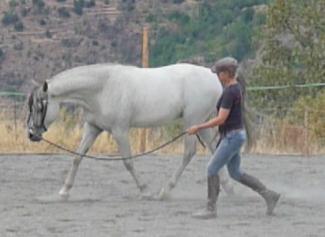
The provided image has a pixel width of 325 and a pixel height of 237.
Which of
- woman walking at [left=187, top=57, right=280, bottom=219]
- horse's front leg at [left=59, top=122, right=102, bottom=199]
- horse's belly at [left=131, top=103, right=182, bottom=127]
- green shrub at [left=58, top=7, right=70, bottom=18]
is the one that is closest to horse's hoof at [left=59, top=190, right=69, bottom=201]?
horse's front leg at [left=59, top=122, right=102, bottom=199]

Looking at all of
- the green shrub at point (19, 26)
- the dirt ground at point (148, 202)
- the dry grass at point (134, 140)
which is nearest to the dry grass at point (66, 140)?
the dry grass at point (134, 140)

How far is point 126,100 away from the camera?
12961 millimetres

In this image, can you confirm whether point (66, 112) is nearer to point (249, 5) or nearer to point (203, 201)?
point (203, 201)

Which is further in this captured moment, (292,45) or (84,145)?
(292,45)

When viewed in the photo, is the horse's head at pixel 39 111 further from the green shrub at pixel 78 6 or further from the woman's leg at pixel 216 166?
the green shrub at pixel 78 6

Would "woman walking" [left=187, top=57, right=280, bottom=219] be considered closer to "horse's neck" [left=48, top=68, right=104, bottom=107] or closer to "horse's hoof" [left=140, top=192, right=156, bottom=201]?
"horse's hoof" [left=140, top=192, right=156, bottom=201]

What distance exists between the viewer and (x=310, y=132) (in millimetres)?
19609

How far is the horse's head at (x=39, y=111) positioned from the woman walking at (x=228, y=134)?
2.28m

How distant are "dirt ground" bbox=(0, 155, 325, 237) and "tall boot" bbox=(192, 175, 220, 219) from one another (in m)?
0.08

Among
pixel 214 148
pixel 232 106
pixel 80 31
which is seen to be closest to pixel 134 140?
pixel 214 148

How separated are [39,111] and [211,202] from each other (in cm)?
261

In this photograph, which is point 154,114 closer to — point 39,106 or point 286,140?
point 39,106

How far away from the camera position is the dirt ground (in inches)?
405

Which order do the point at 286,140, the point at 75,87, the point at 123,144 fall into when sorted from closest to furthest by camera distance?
the point at 75,87
the point at 123,144
the point at 286,140
